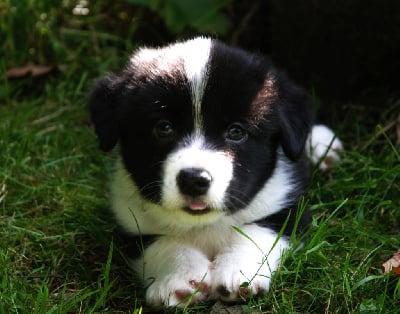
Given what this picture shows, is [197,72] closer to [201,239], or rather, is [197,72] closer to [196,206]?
[196,206]

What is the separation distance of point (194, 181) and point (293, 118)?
0.83 m

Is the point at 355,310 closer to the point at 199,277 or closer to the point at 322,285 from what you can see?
the point at 322,285

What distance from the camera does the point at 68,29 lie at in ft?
21.3

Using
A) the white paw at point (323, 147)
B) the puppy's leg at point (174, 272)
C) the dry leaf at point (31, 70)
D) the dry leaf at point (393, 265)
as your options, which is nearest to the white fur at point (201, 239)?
the puppy's leg at point (174, 272)

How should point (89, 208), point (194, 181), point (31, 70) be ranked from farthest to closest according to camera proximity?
1. point (31, 70)
2. point (89, 208)
3. point (194, 181)

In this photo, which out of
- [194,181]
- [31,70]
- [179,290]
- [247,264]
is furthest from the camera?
[31,70]

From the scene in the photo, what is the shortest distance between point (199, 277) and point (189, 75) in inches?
37.5

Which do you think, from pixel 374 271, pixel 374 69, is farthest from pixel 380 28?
pixel 374 271

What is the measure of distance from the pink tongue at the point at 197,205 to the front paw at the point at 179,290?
309mm

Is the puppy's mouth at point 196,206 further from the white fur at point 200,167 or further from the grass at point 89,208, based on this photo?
the grass at point 89,208

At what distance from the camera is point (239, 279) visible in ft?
11.5

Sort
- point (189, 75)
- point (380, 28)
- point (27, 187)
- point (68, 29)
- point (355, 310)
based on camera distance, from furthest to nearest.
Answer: point (68, 29) < point (380, 28) < point (27, 187) < point (189, 75) < point (355, 310)

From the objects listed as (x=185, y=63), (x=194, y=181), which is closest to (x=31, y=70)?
(x=185, y=63)

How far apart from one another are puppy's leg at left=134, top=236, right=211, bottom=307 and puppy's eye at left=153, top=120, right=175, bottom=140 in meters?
0.57
